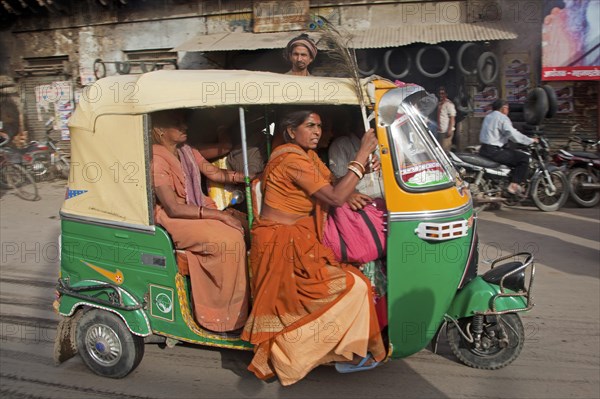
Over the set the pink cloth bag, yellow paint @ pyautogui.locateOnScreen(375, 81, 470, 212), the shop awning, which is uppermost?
the shop awning

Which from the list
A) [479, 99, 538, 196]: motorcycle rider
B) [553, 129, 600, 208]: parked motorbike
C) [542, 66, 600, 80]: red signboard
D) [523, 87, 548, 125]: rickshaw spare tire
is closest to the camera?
[479, 99, 538, 196]: motorcycle rider

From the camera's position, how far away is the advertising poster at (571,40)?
9.43 meters

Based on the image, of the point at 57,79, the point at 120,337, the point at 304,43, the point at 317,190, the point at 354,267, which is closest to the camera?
the point at 317,190

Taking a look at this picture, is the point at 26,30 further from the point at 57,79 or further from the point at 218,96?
the point at 218,96

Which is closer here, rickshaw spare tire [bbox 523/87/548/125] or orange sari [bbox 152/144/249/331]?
orange sari [bbox 152/144/249/331]

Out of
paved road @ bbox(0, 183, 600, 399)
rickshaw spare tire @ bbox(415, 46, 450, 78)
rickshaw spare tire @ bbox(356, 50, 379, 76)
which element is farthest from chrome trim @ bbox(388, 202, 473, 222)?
rickshaw spare tire @ bbox(356, 50, 379, 76)

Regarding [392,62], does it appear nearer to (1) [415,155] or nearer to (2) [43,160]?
(2) [43,160]

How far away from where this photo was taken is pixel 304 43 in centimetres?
439

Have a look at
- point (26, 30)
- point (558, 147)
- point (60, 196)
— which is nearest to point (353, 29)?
point (558, 147)

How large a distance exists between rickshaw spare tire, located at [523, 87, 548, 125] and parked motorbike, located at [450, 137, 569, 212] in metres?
1.13

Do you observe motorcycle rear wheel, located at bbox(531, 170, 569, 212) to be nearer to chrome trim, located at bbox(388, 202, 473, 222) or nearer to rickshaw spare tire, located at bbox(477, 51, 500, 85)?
rickshaw spare tire, located at bbox(477, 51, 500, 85)

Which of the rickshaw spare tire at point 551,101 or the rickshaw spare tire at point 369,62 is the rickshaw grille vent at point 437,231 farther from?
the rickshaw spare tire at point 369,62

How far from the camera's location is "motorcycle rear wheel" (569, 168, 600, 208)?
27.0ft

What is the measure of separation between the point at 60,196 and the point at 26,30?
520 cm
